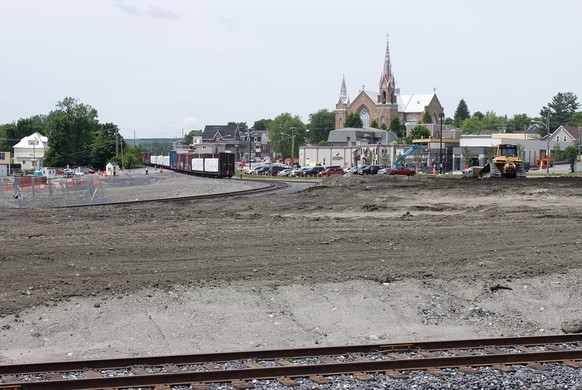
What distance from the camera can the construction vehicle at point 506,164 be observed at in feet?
176

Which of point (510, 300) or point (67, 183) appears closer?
point (510, 300)

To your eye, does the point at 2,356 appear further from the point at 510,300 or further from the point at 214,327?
the point at 510,300

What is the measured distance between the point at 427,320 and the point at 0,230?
14.8 meters

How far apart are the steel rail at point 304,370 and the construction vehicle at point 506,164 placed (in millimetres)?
43865

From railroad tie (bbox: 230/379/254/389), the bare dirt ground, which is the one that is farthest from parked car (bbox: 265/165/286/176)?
railroad tie (bbox: 230/379/254/389)

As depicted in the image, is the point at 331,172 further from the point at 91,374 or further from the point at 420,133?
the point at 420,133

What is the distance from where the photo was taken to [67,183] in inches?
1665

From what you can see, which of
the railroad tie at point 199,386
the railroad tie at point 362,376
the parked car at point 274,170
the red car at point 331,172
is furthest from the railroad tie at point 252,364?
the parked car at point 274,170

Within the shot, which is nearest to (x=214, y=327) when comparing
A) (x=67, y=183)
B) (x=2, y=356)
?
(x=2, y=356)

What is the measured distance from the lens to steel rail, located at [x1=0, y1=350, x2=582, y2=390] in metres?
9.69

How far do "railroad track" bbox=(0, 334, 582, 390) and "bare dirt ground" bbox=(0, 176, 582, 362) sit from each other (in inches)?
64.3

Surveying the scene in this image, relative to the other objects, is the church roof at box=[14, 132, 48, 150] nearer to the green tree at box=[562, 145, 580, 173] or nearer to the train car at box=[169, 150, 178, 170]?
the train car at box=[169, 150, 178, 170]

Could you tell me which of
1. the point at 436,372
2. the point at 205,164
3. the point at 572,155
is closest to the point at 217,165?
the point at 205,164

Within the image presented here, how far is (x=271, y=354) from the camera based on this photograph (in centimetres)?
1141
